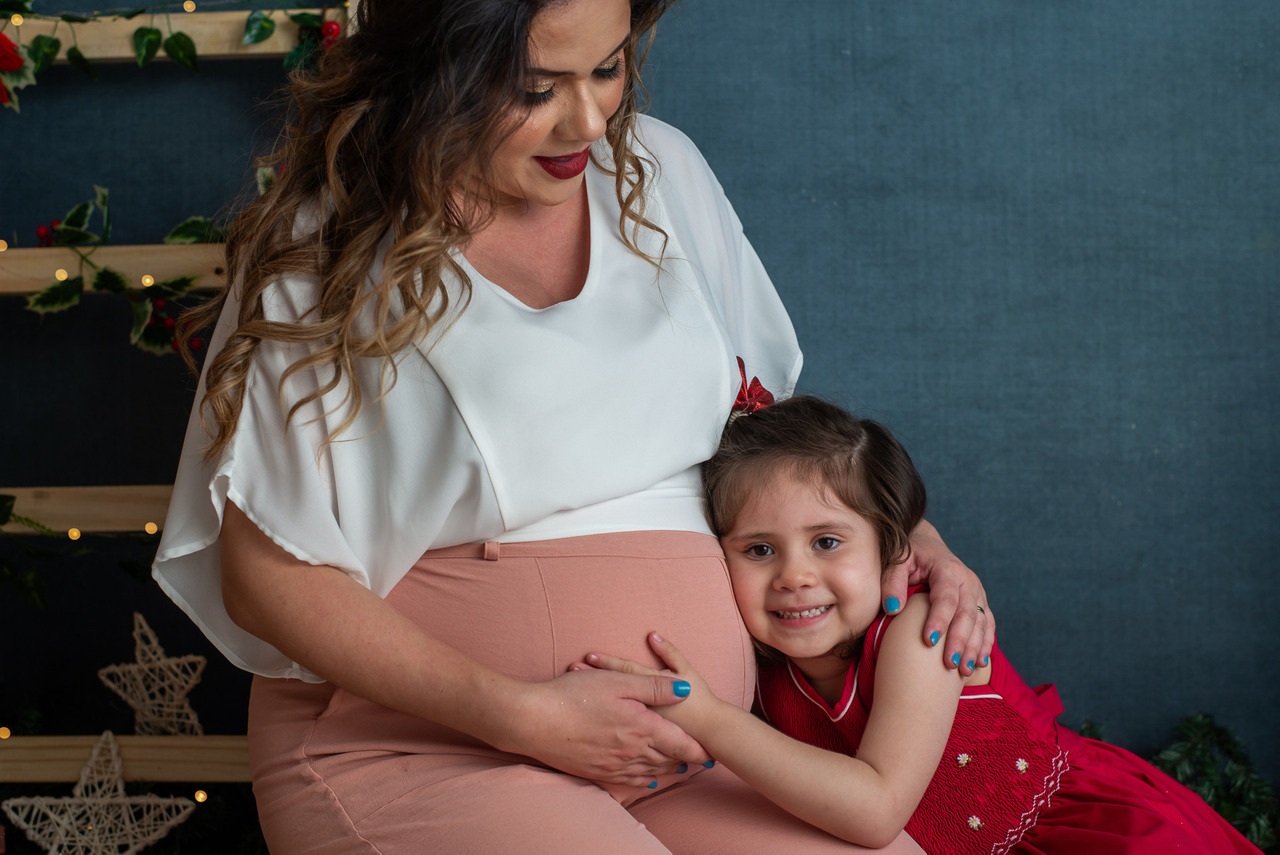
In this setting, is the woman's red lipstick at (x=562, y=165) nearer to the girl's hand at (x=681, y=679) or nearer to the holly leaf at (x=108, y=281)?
the girl's hand at (x=681, y=679)

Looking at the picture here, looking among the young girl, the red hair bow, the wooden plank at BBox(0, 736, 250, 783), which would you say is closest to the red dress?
the young girl

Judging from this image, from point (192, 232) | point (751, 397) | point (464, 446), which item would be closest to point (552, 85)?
point (464, 446)

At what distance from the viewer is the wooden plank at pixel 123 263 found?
66.1 inches

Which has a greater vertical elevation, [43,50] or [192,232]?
[43,50]

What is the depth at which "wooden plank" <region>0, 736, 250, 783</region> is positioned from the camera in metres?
1.71

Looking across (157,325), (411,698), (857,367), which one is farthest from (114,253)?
(857,367)

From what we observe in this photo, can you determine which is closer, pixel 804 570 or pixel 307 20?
pixel 804 570

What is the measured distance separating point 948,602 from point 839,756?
0.25 metres

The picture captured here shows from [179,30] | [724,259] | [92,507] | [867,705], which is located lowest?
[92,507]

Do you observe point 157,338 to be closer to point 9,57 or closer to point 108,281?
point 108,281

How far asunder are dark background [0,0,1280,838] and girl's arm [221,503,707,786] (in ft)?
3.45

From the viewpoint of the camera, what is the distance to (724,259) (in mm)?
1456

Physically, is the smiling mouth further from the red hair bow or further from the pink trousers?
the red hair bow

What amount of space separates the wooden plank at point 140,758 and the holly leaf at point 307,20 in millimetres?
1280
